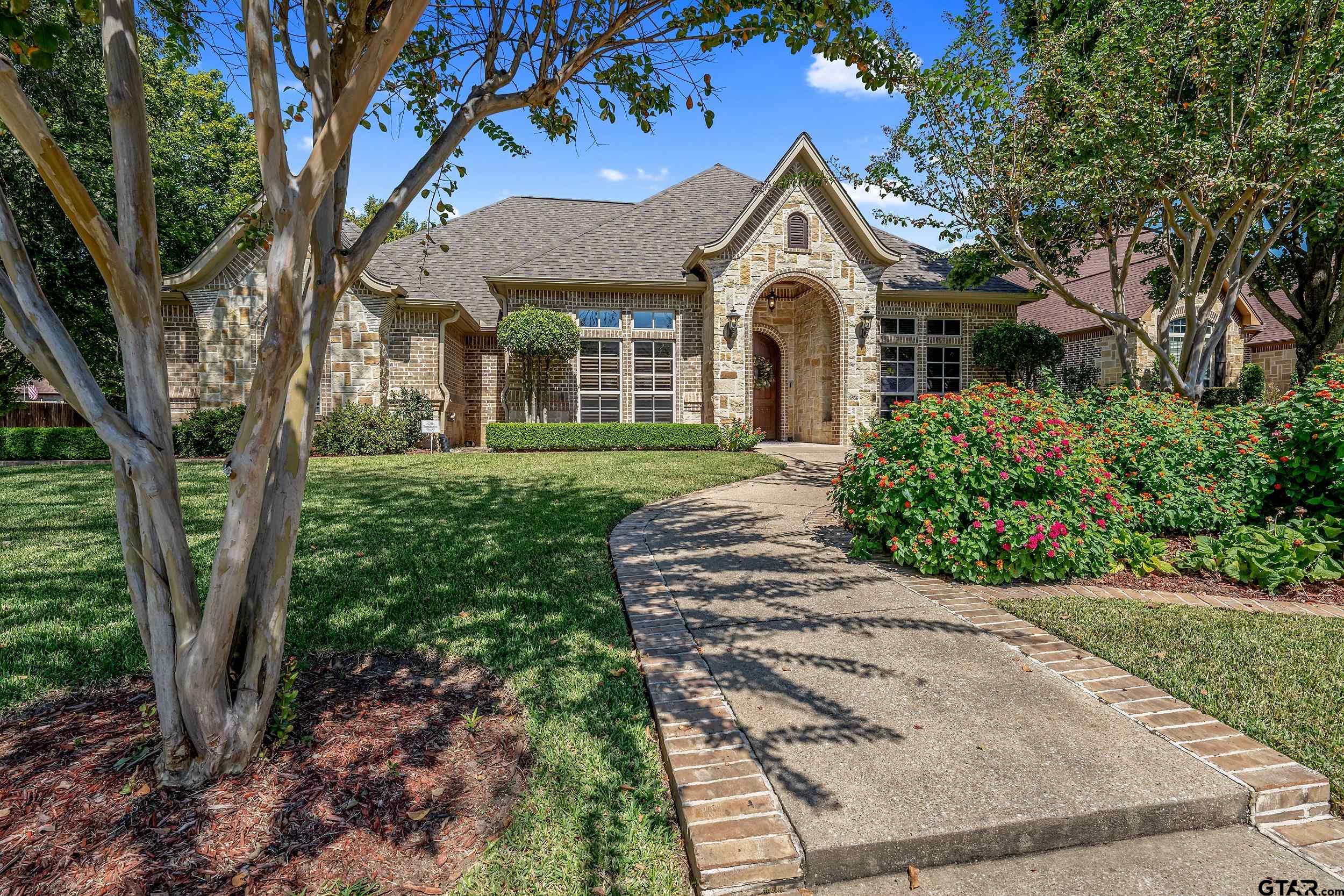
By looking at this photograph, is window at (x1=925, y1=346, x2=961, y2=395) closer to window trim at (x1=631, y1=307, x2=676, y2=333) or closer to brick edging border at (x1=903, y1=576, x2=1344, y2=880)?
window trim at (x1=631, y1=307, x2=676, y2=333)

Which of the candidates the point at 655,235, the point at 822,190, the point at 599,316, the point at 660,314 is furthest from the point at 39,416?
the point at 822,190

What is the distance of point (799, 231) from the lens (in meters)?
15.5

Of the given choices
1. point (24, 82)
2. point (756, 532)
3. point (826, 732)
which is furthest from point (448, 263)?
point (826, 732)

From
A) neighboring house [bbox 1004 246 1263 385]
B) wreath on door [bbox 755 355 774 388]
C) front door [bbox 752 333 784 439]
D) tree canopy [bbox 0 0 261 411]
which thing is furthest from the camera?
neighboring house [bbox 1004 246 1263 385]

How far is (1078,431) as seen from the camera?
210 inches

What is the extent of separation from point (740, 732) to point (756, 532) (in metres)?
3.89

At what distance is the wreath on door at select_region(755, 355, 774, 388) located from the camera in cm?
1908

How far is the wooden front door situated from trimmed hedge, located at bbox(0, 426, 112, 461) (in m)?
16.8

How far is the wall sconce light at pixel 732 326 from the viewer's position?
15.2 metres

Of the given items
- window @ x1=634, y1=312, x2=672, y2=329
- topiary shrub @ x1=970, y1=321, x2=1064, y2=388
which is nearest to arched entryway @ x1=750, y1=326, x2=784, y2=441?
window @ x1=634, y1=312, x2=672, y2=329

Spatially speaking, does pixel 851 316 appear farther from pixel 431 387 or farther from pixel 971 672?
pixel 971 672

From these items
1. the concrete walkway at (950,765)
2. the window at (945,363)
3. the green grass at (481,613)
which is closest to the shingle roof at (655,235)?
the window at (945,363)

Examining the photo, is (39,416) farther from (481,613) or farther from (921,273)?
(921,273)

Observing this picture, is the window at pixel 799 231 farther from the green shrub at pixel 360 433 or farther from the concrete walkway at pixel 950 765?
the concrete walkway at pixel 950 765
